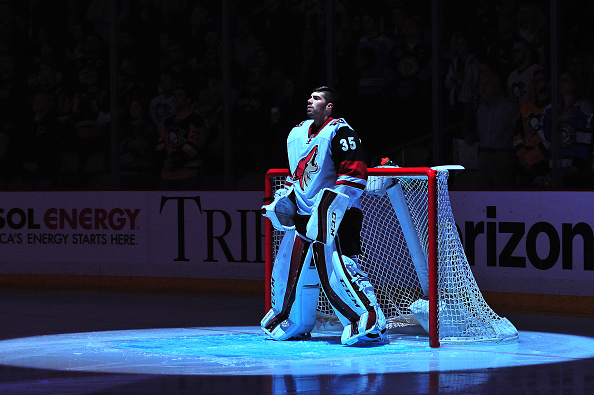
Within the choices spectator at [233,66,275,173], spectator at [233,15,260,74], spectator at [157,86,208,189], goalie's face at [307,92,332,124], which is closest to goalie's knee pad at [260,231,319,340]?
goalie's face at [307,92,332,124]

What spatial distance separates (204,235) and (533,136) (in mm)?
3478

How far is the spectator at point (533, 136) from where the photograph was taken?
1155cm

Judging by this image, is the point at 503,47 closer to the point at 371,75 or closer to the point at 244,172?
the point at 371,75

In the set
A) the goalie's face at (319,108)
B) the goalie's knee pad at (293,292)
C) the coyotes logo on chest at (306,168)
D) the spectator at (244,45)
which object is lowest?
the goalie's knee pad at (293,292)

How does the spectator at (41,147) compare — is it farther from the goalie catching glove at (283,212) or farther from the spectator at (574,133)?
the goalie catching glove at (283,212)

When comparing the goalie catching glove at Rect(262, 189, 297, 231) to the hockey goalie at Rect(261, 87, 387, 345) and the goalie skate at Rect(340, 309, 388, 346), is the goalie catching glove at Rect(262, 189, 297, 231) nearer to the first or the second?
the hockey goalie at Rect(261, 87, 387, 345)

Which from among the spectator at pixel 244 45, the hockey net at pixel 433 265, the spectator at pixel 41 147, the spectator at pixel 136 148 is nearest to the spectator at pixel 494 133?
the hockey net at pixel 433 265

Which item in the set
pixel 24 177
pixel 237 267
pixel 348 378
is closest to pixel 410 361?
pixel 348 378

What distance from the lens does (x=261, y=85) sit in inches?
541

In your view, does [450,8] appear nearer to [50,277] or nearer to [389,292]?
[389,292]

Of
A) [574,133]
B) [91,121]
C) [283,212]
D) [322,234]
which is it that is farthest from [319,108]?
[91,121]

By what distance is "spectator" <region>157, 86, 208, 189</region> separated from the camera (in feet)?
45.1

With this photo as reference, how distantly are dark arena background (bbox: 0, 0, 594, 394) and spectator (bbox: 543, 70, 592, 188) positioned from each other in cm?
2

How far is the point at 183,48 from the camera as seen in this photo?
47.4 feet
